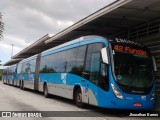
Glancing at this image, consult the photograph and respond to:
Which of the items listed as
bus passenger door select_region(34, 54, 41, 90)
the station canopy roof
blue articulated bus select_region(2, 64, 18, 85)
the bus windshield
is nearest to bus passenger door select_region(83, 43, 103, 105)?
the bus windshield

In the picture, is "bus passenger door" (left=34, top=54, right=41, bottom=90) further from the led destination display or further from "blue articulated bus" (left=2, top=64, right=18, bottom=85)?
"blue articulated bus" (left=2, top=64, right=18, bottom=85)

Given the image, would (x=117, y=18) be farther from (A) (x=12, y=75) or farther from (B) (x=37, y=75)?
(A) (x=12, y=75)

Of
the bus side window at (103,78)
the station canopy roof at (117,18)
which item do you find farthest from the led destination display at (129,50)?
the station canopy roof at (117,18)

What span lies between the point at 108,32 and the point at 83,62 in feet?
23.4

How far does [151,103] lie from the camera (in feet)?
42.9

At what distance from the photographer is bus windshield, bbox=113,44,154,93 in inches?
503

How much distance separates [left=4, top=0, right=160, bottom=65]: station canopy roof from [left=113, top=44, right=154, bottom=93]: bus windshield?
2.17m

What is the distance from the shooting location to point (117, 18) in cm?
1739

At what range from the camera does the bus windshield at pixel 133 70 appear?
12.8 m

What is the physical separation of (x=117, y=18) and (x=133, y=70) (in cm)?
496

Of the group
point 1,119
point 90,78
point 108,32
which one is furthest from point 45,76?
point 1,119

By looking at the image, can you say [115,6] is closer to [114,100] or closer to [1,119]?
[114,100]

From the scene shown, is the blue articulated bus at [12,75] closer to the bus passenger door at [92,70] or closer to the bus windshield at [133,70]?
the bus passenger door at [92,70]

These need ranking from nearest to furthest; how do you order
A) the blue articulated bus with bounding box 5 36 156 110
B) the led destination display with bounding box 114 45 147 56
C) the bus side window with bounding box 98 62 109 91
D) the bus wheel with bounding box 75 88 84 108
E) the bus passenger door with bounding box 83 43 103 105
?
the blue articulated bus with bounding box 5 36 156 110, the bus side window with bounding box 98 62 109 91, the led destination display with bounding box 114 45 147 56, the bus passenger door with bounding box 83 43 103 105, the bus wheel with bounding box 75 88 84 108
